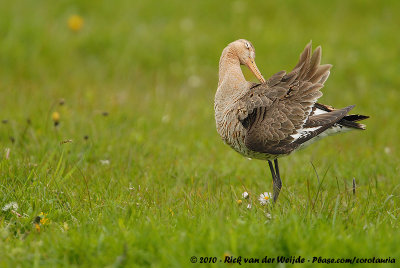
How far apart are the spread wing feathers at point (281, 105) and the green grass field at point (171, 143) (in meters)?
0.50

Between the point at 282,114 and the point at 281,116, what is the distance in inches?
1.0

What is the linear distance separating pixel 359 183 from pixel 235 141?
5.86 ft

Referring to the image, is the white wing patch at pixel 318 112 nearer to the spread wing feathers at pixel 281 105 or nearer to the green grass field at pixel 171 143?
the spread wing feathers at pixel 281 105

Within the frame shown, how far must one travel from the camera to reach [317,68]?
5320mm

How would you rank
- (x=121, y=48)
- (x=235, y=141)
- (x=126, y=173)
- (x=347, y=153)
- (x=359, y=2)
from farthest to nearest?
(x=359, y=2)
(x=121, y=48)
(x=347, y=153)
(x=126, y=173)
(x=235, y=141)

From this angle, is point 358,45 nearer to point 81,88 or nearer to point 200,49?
point 200,49

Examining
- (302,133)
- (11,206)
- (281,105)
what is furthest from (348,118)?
(11,206)

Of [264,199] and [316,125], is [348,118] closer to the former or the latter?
[316,125]

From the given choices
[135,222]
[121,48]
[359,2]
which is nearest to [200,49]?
[121,48]

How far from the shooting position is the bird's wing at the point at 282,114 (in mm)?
5078

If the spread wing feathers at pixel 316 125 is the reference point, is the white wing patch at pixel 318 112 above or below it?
above

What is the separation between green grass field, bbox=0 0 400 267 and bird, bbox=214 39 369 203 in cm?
44

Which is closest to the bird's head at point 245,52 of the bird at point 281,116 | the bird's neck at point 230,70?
the bird's neck at point 230,70

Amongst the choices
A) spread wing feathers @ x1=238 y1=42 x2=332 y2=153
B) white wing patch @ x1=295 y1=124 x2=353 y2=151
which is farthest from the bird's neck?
white wing patch @ x1=295 y1=124 x2=353 y2=151
